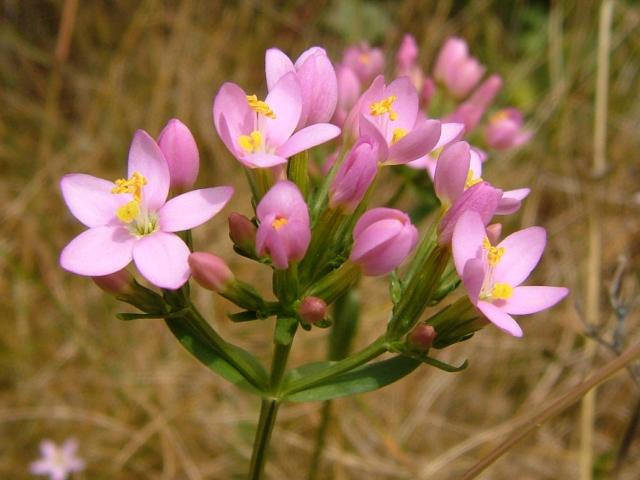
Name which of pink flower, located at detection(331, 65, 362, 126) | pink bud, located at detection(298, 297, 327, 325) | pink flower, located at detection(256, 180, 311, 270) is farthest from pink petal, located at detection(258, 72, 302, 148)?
pink flower, located at detection(331, 65, 362, 126)

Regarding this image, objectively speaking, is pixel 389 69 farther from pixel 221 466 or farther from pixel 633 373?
pixel 633 373

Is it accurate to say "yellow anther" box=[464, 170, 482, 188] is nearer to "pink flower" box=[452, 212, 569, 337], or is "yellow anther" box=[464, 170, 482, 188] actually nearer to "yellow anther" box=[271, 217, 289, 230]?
"pink flower" box=[452, 212, 569, 337]

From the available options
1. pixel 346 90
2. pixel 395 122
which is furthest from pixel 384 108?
pixel 346 90

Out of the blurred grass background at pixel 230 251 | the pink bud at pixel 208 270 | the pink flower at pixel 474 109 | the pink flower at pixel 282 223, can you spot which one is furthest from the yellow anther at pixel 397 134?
the blurred grass background at pixel 230 251

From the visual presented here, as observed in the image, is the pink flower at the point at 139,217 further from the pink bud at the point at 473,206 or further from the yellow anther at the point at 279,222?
the pink bud at the point at 473,206

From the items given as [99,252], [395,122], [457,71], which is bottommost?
[99,252]

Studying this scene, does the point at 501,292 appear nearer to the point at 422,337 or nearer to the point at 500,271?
the point at 500,271

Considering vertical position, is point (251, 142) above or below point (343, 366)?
above
